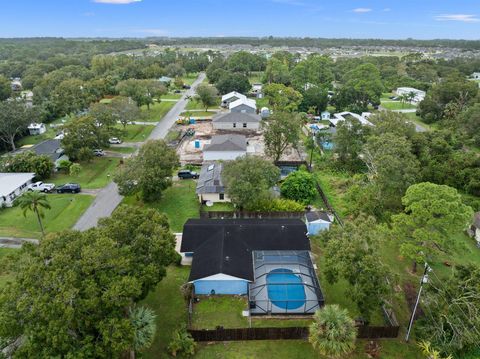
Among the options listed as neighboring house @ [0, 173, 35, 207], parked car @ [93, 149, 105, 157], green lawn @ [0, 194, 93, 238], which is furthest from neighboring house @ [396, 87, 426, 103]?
neighboring house @ [0, 173, 35, 207]

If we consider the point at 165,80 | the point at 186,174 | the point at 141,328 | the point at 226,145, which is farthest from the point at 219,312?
the point at 165,80

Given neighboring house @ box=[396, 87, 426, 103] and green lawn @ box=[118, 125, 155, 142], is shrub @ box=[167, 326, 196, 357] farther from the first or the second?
neighboring house @ box=[396, 87, 426, 103]

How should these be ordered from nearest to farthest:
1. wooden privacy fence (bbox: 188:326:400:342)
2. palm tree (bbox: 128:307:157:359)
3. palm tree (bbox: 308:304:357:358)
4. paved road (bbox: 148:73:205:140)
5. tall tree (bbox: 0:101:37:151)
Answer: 1. palm tree (bbox: 308:304:357:358)
2. palm tree (bbox: 128:307:157:359)
3. wooden privacy fence (bbox: 188:326:400:342)
4. tall tree (bbox: 0:101:37:151)
5. paved road (bbox: 148:73:205:140)

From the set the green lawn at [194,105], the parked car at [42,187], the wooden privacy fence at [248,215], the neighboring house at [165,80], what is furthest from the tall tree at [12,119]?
the neighboring house at [165,80]

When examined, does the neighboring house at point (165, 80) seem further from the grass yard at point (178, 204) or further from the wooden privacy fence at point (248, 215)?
the wooden privacy fence at point (248, 215)

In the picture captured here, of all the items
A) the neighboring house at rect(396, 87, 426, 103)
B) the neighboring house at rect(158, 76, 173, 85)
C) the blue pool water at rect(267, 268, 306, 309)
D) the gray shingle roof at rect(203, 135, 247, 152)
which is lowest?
the blue pool water at rect(267, 268, 306, 309)

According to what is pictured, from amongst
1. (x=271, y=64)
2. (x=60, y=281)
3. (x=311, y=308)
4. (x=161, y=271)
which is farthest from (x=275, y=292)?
(x=271, y=64)
